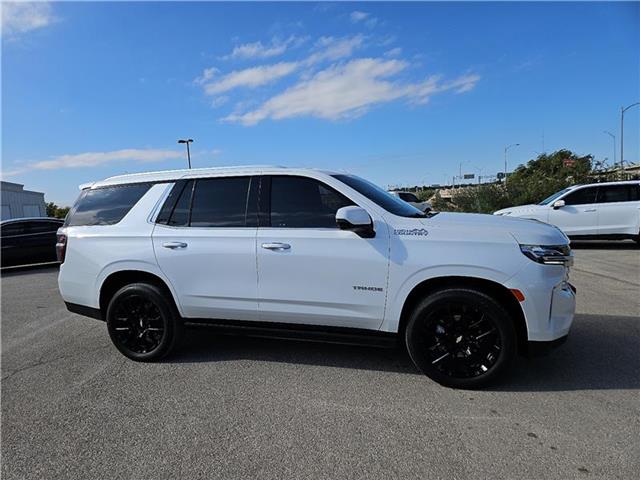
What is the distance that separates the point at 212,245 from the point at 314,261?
1.01 m

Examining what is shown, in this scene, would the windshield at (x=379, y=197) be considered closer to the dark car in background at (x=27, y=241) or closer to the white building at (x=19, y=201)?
the dark car in background at (x=27, y=241)

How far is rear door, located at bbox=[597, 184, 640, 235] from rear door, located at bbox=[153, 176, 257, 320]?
1101 centimetres

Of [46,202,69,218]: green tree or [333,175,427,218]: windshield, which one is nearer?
[333,175,427,218]: windshield

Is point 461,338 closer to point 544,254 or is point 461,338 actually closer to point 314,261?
point 544,254

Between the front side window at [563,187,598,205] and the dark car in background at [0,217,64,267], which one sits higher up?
the front side window at [563,187,598,205]

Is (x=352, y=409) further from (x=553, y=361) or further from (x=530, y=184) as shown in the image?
(x=530, y=184)

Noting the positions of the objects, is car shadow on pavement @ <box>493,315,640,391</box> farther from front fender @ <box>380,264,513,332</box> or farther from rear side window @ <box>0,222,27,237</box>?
rear side window @ <box>0,222,27,237</box>

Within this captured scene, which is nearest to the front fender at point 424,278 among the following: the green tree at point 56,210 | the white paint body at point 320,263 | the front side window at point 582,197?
the white paint body at point 320,263

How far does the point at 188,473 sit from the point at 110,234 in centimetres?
266

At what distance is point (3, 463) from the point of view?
2.58m

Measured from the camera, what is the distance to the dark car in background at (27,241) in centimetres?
1187

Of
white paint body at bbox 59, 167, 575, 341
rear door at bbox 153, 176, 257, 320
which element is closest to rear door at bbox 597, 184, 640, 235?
white paint body at bbox 59, 167, 575, 341

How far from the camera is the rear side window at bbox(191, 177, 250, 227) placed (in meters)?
3.89

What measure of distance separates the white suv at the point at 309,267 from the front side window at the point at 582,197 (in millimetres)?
9599
